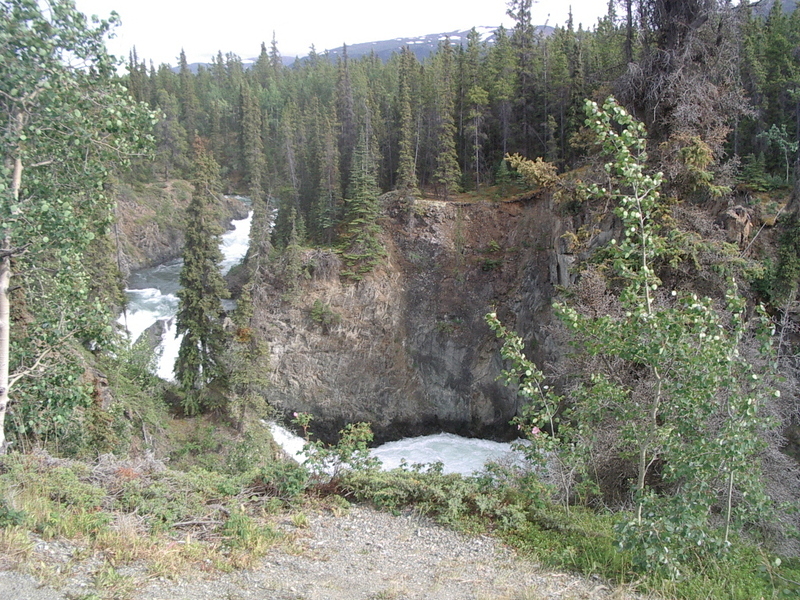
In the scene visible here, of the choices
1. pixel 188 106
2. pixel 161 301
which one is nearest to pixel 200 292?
pixel 161 301

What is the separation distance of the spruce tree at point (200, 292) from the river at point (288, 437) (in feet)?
3.83

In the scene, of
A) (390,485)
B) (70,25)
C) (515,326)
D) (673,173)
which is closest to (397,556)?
(390,485)

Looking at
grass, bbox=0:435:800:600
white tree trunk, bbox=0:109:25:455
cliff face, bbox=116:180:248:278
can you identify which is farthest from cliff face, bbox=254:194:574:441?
white tree trunk, bbox=0:109:25:455

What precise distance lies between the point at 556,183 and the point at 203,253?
14.2m

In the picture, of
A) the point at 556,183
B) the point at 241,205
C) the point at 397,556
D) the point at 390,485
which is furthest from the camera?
the point at 241,205

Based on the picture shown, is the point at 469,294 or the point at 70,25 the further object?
the point at 469,294

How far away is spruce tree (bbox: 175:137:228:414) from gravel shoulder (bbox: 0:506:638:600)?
654 inches

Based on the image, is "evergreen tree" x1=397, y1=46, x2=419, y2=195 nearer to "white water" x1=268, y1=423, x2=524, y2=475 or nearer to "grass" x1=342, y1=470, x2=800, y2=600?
"white water" x1=268, y1=423, x2=524, y2=475

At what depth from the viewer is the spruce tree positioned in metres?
21.0

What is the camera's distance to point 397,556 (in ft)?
20.6

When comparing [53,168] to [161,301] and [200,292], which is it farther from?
[161,301]

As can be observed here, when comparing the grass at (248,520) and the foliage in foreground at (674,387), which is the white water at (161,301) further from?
the foliage in foreground at (674,387)

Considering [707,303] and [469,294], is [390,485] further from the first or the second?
[469,294]

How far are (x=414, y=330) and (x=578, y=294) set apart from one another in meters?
17.3
